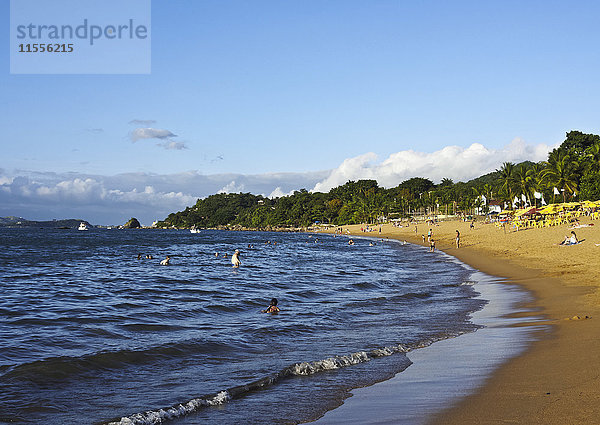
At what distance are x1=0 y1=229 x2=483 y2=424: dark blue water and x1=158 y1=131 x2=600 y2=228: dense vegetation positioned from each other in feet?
193

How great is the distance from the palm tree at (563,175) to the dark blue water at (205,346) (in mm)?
67064

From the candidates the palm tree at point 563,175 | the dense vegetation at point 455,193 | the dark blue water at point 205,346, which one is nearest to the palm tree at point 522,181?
the dense vegetation at point 455,193

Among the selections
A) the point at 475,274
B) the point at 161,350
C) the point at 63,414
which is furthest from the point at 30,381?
the point at 475,274

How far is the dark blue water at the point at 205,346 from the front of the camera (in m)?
7.11

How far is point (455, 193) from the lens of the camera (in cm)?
14250

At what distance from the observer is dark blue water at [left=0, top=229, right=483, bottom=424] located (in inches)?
280

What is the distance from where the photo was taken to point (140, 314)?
50.3 ft

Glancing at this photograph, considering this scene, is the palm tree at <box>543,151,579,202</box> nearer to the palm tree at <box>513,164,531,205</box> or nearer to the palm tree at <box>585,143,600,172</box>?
the palm tree at <box>585,143,600,172</box>

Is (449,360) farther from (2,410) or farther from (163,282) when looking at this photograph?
(163,282)

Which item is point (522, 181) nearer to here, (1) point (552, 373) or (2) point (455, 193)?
(2) point (455, 193)

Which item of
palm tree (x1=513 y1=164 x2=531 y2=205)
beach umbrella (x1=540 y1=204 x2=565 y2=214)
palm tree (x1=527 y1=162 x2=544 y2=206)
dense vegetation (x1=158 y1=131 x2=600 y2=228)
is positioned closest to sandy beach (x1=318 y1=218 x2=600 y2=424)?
beach umbrella (x1=540 y1=204 x2=565 y2=214)

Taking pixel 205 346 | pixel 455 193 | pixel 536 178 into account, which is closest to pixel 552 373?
pixel 205 346

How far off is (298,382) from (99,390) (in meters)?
3.18

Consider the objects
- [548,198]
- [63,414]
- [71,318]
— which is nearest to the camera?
[63,414]
